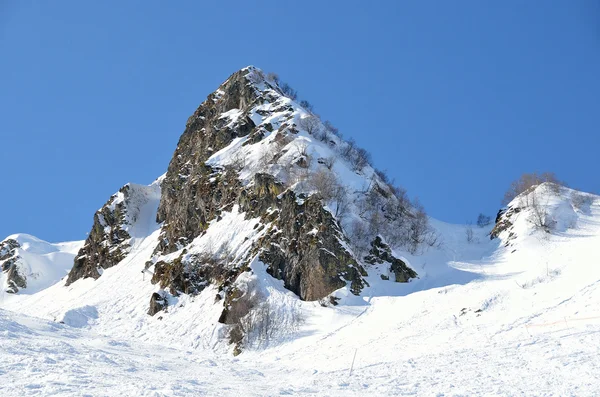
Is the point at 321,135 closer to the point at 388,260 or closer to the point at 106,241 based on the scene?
the point at 388,260

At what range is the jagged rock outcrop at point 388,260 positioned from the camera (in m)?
44.1

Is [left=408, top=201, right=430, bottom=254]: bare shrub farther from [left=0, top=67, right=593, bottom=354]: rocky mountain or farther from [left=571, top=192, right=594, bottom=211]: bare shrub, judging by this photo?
[left=571, top=192, right=594, bottom=211]: bare shrub

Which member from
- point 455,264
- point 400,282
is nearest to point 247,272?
point 400,282

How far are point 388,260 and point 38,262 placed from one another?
220ft

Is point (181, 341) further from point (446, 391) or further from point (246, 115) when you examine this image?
point (246, 115)

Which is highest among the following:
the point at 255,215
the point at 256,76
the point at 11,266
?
the point at 256,76

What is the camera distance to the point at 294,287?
42.9m

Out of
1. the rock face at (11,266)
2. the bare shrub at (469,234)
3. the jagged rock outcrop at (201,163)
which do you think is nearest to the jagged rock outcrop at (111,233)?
the jagged rock outcrop at (201,163)

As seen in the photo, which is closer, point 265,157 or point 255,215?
point 255,215

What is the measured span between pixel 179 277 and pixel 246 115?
27581 mm

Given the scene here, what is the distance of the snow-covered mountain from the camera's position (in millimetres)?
19469

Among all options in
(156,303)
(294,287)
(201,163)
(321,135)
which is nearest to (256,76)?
(321,135)

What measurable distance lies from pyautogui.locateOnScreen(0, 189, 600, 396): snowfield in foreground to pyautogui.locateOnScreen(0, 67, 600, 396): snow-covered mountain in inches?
5.7

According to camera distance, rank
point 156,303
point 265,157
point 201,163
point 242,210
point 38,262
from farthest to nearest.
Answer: point 38,262 → point 201,163 → point 265,157 → point 242,210 → point 156,303
